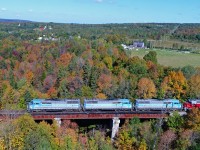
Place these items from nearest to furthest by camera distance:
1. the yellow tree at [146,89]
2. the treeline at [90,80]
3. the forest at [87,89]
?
the forest at [87,89]
the treeline at [90,80]
the yellow tree at [146,89]

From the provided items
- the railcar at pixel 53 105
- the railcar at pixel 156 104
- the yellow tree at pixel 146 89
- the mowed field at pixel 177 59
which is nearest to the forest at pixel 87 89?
the yellow tree at pixel 146 89

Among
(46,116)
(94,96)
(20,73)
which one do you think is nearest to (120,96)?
(94,96)

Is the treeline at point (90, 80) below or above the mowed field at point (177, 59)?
above

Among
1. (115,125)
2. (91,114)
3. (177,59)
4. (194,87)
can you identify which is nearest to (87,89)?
(91,114)

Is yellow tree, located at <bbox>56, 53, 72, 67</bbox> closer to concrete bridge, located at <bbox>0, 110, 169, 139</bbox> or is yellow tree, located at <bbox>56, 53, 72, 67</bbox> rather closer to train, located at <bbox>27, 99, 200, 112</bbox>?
train, located at <bbox>27, 99, 200, 112</bbox>

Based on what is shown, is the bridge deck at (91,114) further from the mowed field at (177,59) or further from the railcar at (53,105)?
the mowed field at (177,59)

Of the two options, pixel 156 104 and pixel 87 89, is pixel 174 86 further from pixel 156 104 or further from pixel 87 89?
pixel 87 89
